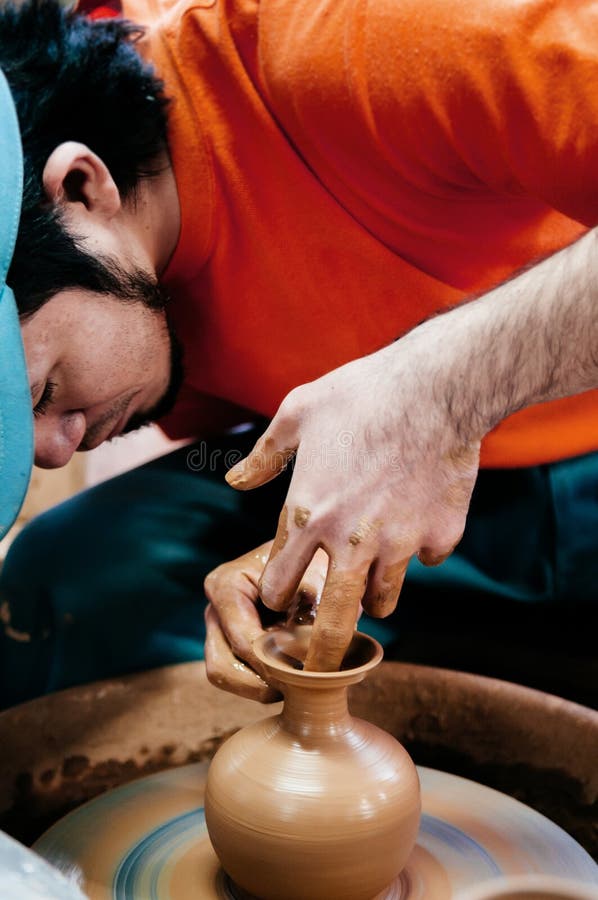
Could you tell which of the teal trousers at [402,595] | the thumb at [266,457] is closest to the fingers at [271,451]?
the thumb at [266,457]

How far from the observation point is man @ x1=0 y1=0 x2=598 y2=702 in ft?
3.09

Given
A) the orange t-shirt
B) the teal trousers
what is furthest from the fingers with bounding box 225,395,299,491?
the teal trousers

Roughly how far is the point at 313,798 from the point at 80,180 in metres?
0.84

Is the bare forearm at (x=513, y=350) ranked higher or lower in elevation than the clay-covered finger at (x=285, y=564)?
higher

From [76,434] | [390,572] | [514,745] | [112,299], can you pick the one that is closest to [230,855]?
[390,572]

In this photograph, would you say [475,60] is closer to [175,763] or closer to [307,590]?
[307,590]

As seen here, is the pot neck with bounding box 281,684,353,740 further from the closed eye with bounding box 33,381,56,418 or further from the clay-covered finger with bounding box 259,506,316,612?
the closed eye with bounding box 33,381,56,418

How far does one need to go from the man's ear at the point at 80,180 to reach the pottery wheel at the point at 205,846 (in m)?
0.77

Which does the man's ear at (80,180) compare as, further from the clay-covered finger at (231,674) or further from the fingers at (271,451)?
the clay-covered finger at (231,674)

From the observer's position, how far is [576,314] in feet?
2.97

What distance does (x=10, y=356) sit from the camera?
1.06 m

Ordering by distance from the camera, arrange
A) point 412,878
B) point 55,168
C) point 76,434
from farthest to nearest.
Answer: point 76,434 < point 55,168 < point 412,878

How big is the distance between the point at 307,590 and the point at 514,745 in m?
0.36

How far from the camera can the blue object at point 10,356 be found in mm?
1057
